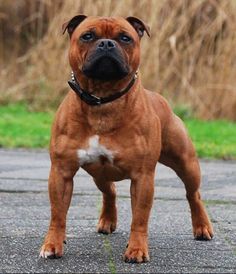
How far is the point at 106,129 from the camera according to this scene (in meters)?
4.66

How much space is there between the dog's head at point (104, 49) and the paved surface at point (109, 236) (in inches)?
43.2

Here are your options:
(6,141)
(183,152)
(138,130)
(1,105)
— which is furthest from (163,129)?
(1,105)

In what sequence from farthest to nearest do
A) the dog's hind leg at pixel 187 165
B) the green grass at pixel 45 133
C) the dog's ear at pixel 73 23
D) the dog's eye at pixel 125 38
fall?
the green grass at pixel 45 133 < the dog's hind leg at pixel 187 165 < the dog's ear at pixel 73 23 < the dog's eye at pixel 125 38

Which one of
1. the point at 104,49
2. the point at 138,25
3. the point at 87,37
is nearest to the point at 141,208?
the point at 104,49

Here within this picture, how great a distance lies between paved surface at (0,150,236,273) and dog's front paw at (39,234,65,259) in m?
0.06

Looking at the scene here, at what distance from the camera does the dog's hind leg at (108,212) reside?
17.6 ft

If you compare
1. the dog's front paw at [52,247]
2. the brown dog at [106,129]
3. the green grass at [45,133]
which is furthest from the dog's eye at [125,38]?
the green grass at [45,133]

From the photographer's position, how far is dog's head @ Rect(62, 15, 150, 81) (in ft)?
14.9

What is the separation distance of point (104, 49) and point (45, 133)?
22.2 ft

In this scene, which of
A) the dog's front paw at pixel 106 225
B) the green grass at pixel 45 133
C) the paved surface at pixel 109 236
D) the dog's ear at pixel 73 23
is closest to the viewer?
the paved surface at pixel 109 236

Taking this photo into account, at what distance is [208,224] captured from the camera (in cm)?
537

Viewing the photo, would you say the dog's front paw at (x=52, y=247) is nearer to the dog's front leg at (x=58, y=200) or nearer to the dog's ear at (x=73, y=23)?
the dog's front leg at (x=58, y=200)

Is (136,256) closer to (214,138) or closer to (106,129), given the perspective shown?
(106,129)

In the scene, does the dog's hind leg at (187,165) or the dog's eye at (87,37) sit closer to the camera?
the dog's eye at (87,37)
